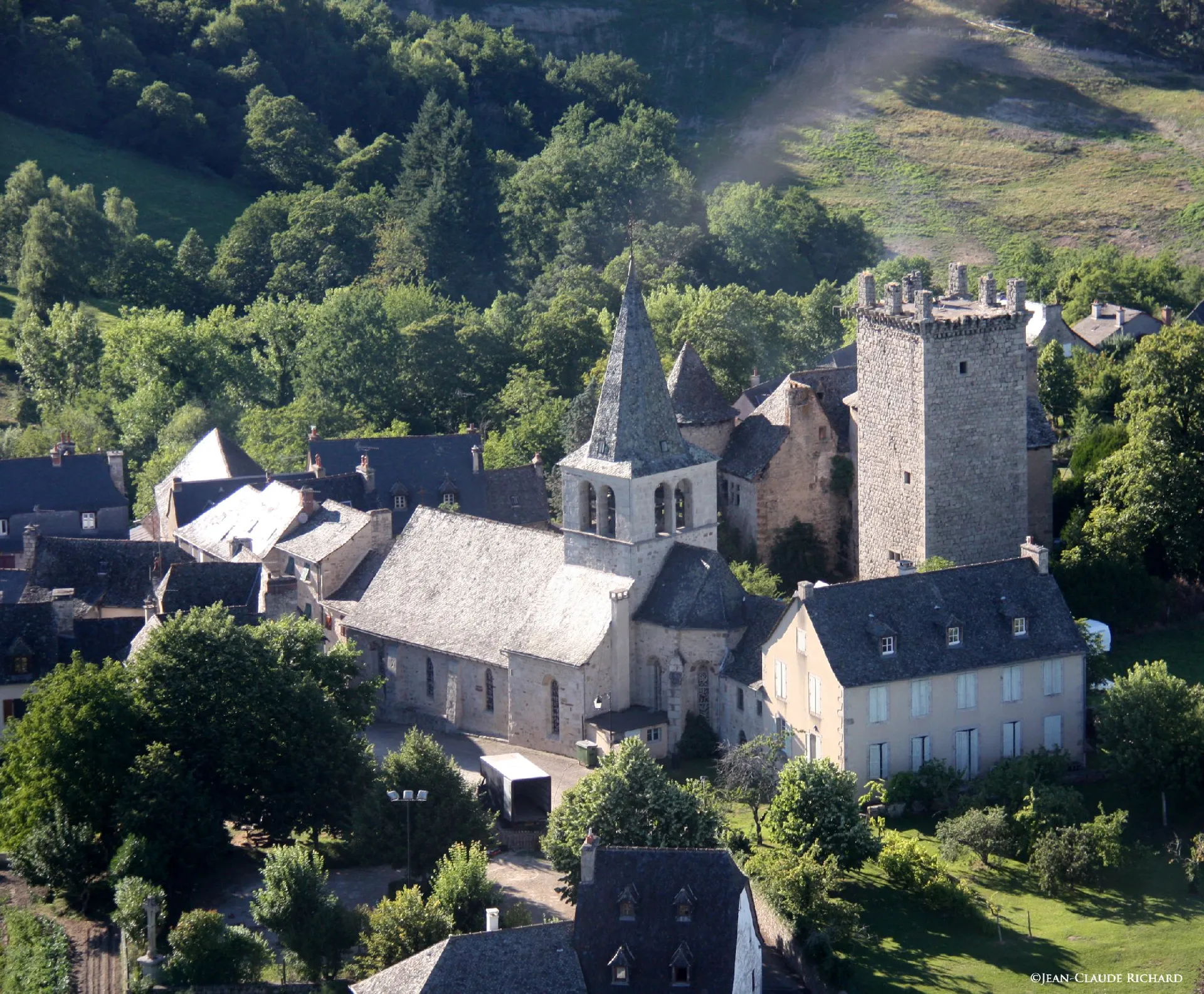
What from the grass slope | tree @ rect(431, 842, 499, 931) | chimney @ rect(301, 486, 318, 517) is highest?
the grass slope

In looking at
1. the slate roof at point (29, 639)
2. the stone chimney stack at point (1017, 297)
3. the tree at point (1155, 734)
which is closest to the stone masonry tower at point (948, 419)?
the stone chimney stack at point (1017, 297)

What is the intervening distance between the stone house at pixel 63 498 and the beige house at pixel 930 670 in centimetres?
4054

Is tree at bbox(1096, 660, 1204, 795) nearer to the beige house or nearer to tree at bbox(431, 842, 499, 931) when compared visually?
the beige house

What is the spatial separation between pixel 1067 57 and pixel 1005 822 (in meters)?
93.2

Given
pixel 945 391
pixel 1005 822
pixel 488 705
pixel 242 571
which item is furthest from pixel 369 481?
pixel 1005 822

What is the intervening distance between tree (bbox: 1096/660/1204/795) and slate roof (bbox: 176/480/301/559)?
34.3 meters

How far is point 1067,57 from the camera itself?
152 m

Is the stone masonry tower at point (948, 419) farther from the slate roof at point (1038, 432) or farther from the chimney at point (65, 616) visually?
the chimney at point (65, 616)

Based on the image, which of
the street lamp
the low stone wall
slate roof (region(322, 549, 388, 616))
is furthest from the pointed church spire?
the low stone wall

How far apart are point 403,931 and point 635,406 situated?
883 inches

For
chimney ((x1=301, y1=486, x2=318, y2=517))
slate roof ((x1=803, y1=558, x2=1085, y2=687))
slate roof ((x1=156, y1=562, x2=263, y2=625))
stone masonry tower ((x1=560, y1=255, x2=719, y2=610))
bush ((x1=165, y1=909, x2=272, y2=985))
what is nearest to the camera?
bush ((x1=165, y1=909, x2=272, y2=985))

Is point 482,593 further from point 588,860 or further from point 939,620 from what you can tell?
point 588,860

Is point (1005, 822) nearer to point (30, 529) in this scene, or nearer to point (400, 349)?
point (30, 529)

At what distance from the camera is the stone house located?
336ft
